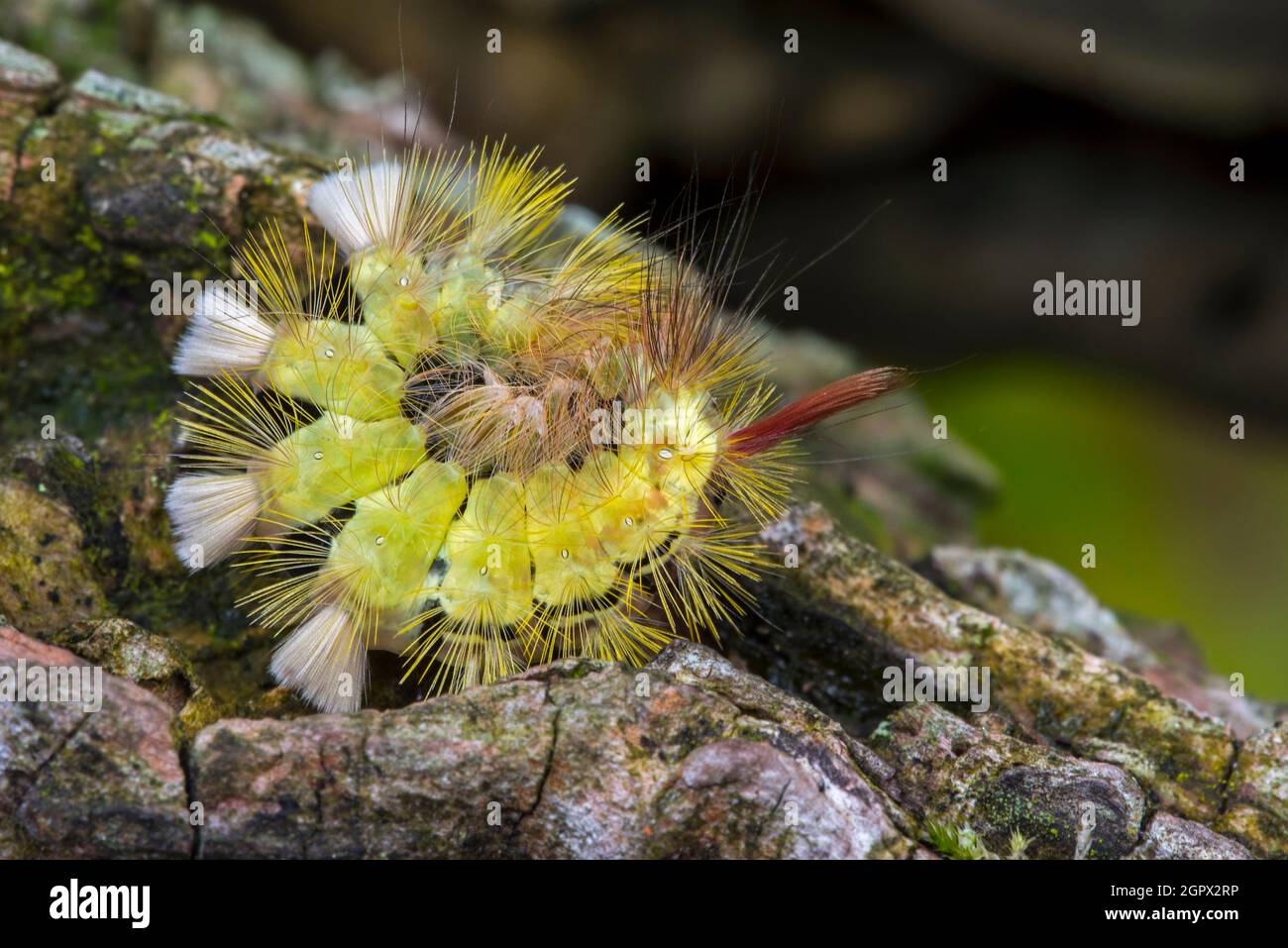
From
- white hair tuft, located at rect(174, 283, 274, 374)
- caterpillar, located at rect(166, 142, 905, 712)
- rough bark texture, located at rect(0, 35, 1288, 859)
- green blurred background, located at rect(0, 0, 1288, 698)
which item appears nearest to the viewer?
rough bark texture, located at rect(0, 35, 1288, 859)

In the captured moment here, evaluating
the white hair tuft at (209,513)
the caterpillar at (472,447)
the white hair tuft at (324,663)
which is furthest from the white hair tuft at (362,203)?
the white hair tuft at (324,663)

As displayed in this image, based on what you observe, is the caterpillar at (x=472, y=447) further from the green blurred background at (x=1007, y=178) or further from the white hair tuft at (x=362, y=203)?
the green blurred background at (x=1007, y=178)

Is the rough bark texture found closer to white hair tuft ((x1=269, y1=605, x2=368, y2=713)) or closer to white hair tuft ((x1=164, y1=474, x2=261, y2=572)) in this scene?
white hair tuft ((x1=269, y1=605, x2=368, y2=713))

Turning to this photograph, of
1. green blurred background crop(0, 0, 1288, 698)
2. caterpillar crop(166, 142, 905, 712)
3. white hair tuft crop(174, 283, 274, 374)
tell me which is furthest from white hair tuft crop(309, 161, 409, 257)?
green blurred background crop(0, 0, 1288, 698)

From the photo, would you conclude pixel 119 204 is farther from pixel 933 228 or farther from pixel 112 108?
pixel 933 228

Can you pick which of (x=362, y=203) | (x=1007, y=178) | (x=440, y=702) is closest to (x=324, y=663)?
(x=440, y=702)

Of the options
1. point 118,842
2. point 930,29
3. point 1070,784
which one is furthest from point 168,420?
point 930,29

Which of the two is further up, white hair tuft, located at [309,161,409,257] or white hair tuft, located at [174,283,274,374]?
white hair tuft, located at [309,161,409,257]

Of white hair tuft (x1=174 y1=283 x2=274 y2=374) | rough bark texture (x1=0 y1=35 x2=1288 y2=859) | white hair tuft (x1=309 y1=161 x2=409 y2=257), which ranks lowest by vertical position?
rough bark texture (x1=0 y1=35 x2=1288 y2=859)
